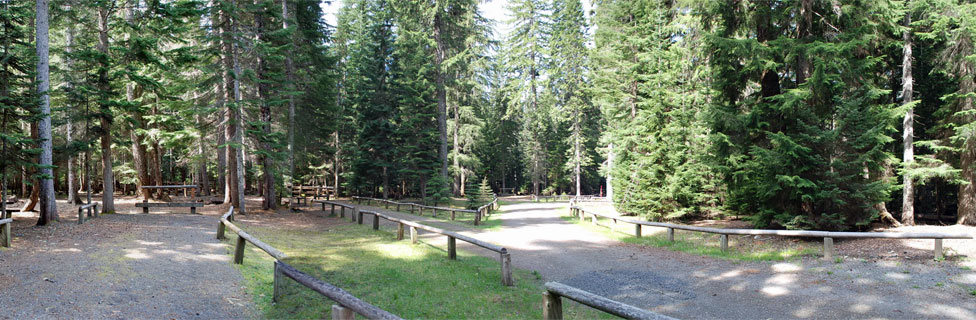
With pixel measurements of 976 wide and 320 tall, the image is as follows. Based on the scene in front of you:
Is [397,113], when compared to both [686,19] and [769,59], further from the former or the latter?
[769,59]

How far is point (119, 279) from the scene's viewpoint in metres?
6.30

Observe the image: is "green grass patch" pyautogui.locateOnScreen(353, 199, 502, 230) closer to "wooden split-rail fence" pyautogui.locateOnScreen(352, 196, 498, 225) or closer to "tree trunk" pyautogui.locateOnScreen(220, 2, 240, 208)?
"wooden split-rail fence" pyautogui.locateOnScreen(352, 196, 498, 225)

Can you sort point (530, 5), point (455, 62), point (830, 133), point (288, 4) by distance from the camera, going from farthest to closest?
point (530, 5), point (455, 62), point (288, 4), point (830, 133)

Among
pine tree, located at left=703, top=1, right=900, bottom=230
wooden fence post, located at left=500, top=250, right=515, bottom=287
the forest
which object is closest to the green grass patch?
the forest

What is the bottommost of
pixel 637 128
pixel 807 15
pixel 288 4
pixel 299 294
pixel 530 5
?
pixel 299 294

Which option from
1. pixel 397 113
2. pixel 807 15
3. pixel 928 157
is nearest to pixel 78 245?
pixel 807 15

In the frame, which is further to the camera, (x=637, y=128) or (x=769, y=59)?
(x=637, y=128)

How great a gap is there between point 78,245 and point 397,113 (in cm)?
2109

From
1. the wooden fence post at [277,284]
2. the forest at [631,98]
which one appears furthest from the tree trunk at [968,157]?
the wooden fence post at [277,284]

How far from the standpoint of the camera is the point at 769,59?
36.6ft

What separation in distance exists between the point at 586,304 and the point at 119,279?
662 centimetres

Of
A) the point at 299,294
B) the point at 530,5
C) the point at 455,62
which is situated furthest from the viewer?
the point at 530,5

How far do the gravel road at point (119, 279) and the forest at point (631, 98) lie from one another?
3739 mm

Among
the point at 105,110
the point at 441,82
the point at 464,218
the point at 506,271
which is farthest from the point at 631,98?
the point at 105,110
